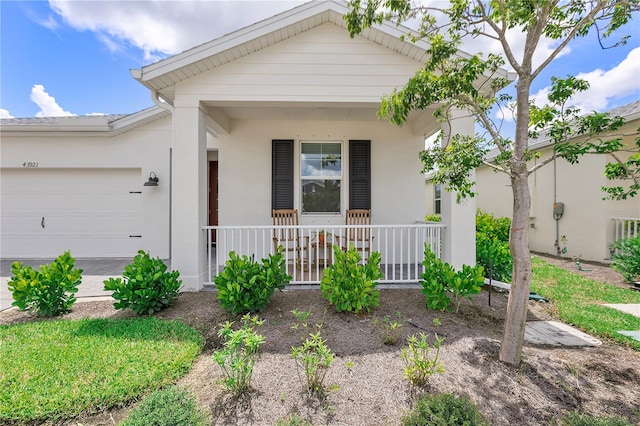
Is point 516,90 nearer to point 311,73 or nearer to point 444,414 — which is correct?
point 444,414

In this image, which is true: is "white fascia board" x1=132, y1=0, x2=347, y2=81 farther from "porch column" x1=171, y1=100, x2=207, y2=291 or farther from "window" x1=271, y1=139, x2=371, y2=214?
"window" x1=271, y1=139, x2=371, y2=214

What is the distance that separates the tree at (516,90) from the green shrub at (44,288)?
14.2 ft

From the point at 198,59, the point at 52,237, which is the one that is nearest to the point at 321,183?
the point at 198,59

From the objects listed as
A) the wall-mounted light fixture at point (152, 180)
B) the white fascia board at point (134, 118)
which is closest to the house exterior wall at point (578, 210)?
the wall-mounted light fixture at point (152, 180)

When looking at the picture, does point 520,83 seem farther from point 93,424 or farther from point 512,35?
point 93,424

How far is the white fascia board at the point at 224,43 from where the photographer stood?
4.01 metres

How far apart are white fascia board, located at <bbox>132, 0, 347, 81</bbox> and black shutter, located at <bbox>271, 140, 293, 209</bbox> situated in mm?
2084

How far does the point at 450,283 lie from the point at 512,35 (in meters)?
2.70

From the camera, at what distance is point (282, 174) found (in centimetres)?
587

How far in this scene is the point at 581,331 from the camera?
10.9 ft

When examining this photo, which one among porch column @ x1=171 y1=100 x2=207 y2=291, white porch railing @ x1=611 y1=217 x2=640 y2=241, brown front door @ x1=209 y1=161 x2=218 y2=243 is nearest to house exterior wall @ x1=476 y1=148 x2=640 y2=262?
white porch railing @ x1=611 y1=217 x2=640 y2=241

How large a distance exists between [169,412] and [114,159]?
702 cm

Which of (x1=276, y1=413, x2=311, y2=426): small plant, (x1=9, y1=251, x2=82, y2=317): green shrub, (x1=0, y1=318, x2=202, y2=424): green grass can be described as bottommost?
(x1=276, y1=413, x2=311, y2=426): small plant

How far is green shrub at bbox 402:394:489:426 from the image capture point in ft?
5.64
